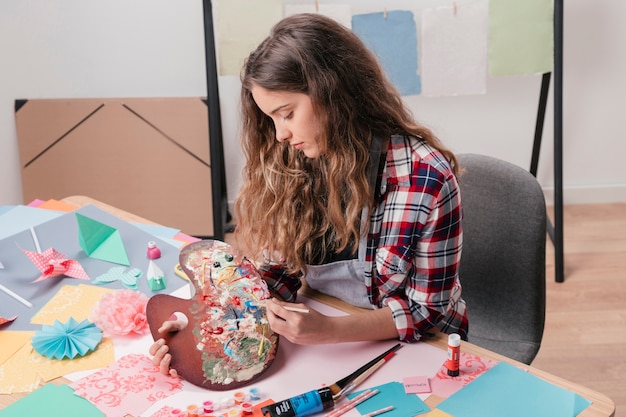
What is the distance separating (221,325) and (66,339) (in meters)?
0.31

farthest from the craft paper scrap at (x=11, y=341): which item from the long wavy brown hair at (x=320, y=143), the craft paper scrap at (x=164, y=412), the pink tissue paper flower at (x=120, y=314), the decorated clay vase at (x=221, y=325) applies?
the long wavy brown hair at (x=320, y=143)

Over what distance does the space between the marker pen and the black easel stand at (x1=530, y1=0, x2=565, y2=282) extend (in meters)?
1.90

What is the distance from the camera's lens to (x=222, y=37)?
278cm

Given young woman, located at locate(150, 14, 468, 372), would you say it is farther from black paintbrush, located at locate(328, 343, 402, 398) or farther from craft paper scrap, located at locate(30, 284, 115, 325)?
craft paper scrap, located at locate(30, 284, 115, 325)

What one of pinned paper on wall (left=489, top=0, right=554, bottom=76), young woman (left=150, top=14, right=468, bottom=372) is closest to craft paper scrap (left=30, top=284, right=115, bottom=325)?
young woman (left=150, top=14, right=468, bottom=372)

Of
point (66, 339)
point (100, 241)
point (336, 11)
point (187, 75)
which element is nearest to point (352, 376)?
point (66, 339)

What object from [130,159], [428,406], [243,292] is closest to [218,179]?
[130,159]

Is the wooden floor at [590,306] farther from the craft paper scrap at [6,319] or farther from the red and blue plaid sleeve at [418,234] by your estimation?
the craft paper scrap at [6,319]

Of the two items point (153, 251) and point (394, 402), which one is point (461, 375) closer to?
point (394, 402)

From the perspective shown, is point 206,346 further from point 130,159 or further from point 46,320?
point 130,159

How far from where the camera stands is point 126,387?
1333mm

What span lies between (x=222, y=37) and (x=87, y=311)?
1484 millimetres

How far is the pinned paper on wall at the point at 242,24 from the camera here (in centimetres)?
274

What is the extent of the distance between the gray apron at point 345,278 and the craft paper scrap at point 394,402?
29 centimetres
